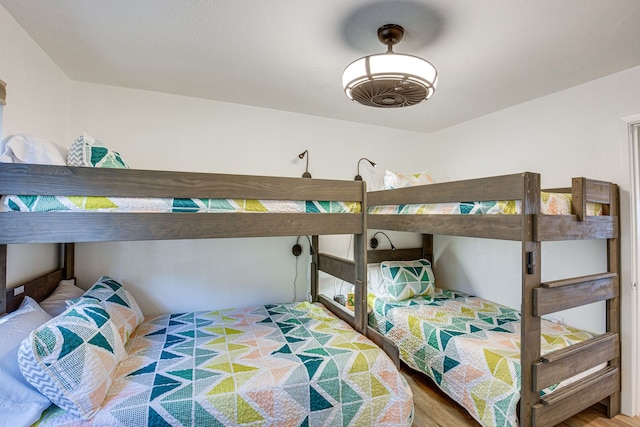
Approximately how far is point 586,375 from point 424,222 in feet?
4.61

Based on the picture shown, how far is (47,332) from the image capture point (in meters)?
1.27

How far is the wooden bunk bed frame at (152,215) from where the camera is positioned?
131 centimetres

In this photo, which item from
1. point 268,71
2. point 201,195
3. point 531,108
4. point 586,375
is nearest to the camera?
point 201,195

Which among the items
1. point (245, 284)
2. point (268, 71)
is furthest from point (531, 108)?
point (245, 284)

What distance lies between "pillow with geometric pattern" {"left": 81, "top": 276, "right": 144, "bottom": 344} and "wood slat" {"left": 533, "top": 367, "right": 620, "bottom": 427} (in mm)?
2456

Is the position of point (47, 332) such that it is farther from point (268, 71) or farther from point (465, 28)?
point (465, 28)

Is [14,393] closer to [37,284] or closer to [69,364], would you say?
[69,364]

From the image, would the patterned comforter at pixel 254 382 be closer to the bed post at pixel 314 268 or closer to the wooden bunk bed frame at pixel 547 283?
the wooden bunk bed frame at pixel 547 283

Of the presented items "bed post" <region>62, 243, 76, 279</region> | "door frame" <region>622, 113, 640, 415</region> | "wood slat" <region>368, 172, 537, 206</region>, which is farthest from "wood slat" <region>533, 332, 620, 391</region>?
"bed post" <region>62, 243, 76, 279</region>

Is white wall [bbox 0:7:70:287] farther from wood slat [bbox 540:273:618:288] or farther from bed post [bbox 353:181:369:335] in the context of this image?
wood slat [bbox 540:273:618:288]

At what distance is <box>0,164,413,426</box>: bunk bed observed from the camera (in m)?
1.32

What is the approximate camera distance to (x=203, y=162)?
2715mm

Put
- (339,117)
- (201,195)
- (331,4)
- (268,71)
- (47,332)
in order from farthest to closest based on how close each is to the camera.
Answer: (339,117)
(268,71)
(201,195)
(331,4)
(47,332)

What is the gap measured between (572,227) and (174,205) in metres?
2.31
